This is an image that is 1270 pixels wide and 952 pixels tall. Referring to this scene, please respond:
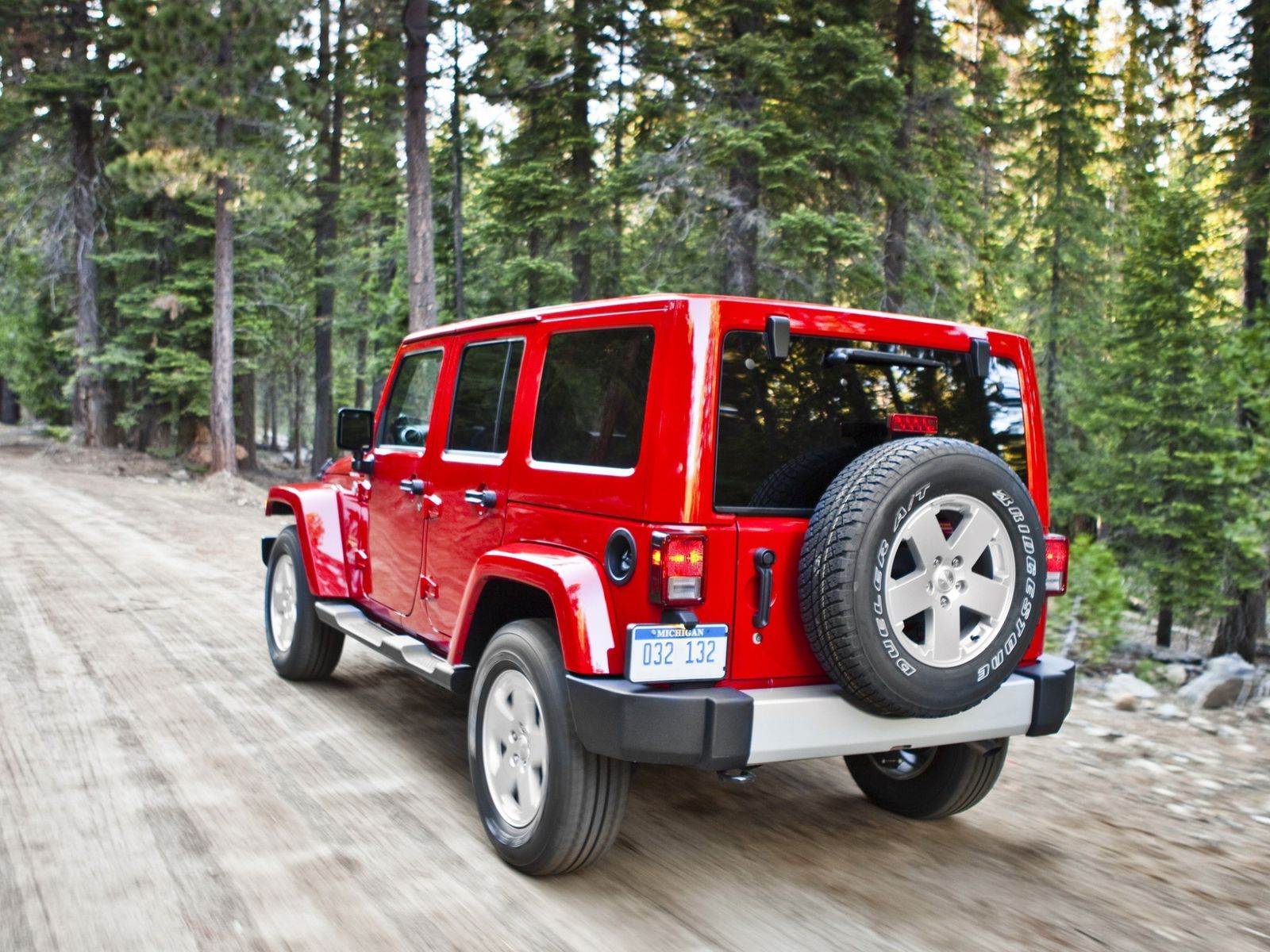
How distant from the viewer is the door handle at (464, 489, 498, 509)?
417cm

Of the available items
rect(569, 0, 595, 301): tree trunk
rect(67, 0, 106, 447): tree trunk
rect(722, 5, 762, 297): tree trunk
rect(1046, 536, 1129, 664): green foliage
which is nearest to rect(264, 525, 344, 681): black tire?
rect(1046, 536, 1129, 664): green foliage

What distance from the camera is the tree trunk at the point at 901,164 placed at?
1748cm

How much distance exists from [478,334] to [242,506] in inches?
565

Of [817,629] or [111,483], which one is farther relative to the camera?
[111,483]

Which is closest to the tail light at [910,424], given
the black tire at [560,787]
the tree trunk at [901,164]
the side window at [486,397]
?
the black tire at [560,787]

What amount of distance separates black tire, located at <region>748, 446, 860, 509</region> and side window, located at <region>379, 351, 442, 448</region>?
6.85 ft

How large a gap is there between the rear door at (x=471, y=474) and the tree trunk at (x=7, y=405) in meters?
48.0

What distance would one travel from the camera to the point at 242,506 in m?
17.7

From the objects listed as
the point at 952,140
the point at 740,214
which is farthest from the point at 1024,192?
the point at 740,214

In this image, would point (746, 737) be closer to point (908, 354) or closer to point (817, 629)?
point (817, 629)

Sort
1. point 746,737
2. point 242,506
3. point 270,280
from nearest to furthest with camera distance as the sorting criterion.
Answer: point 746,737 → point 242,506 → point 270,280

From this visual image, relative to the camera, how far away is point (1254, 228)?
52.2 feet

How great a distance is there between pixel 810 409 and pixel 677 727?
118cm

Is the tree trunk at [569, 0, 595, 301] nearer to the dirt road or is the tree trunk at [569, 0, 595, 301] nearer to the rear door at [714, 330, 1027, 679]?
the dirt road
